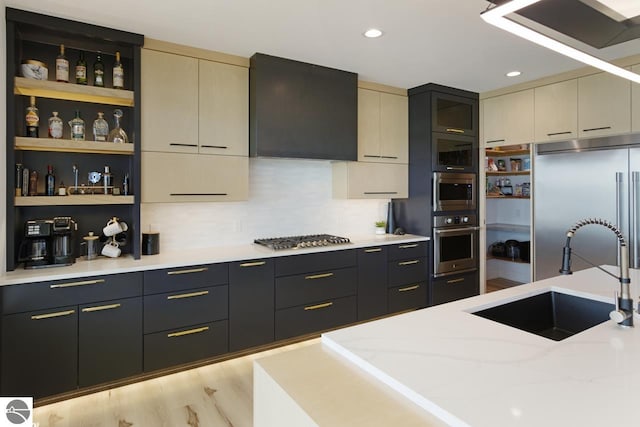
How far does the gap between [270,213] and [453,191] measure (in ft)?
6.64

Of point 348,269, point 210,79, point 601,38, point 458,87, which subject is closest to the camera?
point 601,38

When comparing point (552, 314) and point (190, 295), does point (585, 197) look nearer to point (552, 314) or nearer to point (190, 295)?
point (552, 314)

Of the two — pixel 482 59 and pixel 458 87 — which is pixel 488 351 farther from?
pixel 458 87

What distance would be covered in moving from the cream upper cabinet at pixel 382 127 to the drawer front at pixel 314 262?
3.50ft

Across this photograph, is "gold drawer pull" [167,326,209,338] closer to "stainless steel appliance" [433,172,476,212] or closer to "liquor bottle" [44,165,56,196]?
"liquor bottle" [44,165,56,196]

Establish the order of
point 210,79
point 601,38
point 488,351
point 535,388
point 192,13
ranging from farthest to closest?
point 210,79
point 192,13
point 601,38
point 488,351
point 535,388

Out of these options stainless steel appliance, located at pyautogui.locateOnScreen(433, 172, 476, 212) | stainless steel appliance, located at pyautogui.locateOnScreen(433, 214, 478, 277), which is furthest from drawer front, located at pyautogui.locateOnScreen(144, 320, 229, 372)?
stainless steel appliance, located at pyautogui.locateOnScreen(433, 172, 476, 212)

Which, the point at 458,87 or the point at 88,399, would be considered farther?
the point at 458,87

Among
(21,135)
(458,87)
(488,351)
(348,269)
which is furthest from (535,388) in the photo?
(458,87)

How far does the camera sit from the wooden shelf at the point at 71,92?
2.30 meters

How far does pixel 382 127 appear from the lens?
384 centimetres

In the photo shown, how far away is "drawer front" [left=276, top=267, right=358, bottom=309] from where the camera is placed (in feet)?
9.76

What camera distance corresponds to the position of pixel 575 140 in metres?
3.33

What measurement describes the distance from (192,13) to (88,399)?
2.55m
